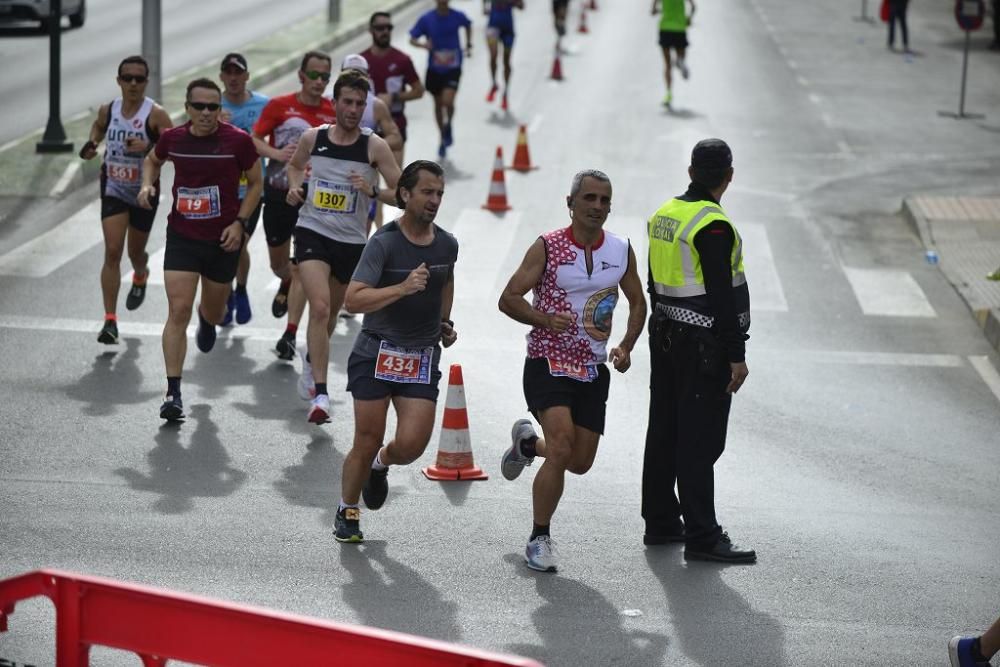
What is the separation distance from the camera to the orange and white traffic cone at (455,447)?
9.48m

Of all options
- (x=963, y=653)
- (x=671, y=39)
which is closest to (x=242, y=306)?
(x=963, y=653)

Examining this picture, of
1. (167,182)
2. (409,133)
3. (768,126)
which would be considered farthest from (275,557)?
(768,126)

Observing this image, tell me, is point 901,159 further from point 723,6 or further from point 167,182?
point 723,6

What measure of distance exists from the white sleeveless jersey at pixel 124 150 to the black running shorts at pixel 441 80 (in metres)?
9.08

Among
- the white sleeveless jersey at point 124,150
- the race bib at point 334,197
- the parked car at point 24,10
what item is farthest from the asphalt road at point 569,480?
the parked car at point 24,10

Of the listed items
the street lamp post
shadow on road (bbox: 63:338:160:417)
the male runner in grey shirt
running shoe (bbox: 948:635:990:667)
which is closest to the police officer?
the male runner in grey shirt

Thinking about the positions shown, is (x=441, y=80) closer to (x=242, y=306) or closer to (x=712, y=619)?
(x=242, y=306)

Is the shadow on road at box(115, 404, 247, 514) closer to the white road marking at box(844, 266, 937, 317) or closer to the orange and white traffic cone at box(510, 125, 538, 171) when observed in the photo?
the white road marking at box(844, 266, 937, 317)

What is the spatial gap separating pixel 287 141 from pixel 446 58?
9094 millimetres

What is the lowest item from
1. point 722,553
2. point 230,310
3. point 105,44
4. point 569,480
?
point 105,44

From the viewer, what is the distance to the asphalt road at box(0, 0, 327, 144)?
23.6 meters

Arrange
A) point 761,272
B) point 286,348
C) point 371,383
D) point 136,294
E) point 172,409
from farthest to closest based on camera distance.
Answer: point 761,272 < point 136,294 < point 286,348 < point 172,409 < point 371,383

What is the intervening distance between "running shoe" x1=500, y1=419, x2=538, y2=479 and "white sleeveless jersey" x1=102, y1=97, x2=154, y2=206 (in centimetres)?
436

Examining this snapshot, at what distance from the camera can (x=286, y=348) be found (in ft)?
39.1
